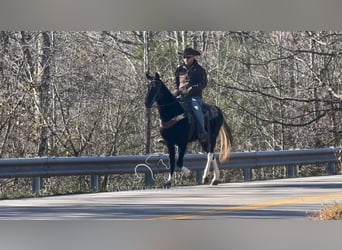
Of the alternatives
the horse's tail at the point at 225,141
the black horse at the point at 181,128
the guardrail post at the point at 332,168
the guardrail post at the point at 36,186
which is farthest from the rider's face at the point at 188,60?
the guardrail post at the point at 36,186

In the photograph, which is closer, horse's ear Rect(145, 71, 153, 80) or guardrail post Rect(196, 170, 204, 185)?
horse's ear Rect(145, 71, 153, 80)

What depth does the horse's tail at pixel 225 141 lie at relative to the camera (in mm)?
5141

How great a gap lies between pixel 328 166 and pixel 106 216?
192cm

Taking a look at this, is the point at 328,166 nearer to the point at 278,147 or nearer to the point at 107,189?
the point at 278,147

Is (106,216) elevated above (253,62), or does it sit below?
below

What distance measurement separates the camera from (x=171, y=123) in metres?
5.22

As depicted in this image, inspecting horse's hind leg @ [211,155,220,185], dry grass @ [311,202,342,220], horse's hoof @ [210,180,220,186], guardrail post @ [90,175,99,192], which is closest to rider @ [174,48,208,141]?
horse's hind leg @ [211,155,220,185]

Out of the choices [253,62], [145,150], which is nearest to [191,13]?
[253,62]

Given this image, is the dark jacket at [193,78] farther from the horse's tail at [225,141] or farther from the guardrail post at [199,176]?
the guardrail post at [199,176]

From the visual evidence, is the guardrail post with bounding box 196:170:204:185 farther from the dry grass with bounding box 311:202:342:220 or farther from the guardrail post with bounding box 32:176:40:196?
the guardrail post with bounding box 32:176:40:196

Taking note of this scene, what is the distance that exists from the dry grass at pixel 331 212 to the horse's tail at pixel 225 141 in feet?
2.94

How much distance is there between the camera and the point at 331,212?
513cm

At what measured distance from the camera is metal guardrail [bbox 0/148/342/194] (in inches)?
202

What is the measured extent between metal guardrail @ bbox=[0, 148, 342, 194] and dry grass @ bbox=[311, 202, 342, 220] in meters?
0.30
